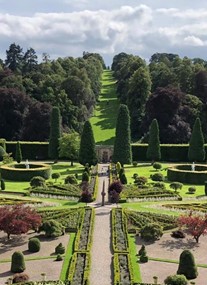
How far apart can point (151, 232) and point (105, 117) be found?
78.2m

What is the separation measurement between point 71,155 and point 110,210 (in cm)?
2759

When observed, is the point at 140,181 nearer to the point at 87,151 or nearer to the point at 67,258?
the point at 87,151

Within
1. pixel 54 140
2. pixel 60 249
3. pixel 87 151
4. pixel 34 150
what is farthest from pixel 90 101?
pixel 60 249

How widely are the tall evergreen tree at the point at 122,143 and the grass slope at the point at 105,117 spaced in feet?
86.2

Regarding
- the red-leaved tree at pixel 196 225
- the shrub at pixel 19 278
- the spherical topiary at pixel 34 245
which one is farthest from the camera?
the red-leaved tree at pixel 196 225

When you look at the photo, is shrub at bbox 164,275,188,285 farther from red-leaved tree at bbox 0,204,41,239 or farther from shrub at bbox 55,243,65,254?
red-leaved tree at bbox 0,204,41,239

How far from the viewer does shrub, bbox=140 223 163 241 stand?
106 feet

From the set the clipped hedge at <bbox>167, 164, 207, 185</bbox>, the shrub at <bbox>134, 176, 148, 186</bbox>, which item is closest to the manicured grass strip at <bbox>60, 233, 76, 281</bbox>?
the shrub at <bbox>134, 176, 148, 186</bbox>

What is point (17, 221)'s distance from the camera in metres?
31.2

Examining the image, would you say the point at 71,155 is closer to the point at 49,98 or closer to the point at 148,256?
the point at 49,98

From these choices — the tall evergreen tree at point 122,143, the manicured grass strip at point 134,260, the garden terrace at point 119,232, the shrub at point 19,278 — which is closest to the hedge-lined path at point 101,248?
the garden terrace at point 119,232

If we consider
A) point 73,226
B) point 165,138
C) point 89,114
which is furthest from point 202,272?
point 89,114

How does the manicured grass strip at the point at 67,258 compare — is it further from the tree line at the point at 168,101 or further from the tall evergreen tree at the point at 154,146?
the tree line at the point at 168,101

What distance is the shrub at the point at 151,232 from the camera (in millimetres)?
32406
